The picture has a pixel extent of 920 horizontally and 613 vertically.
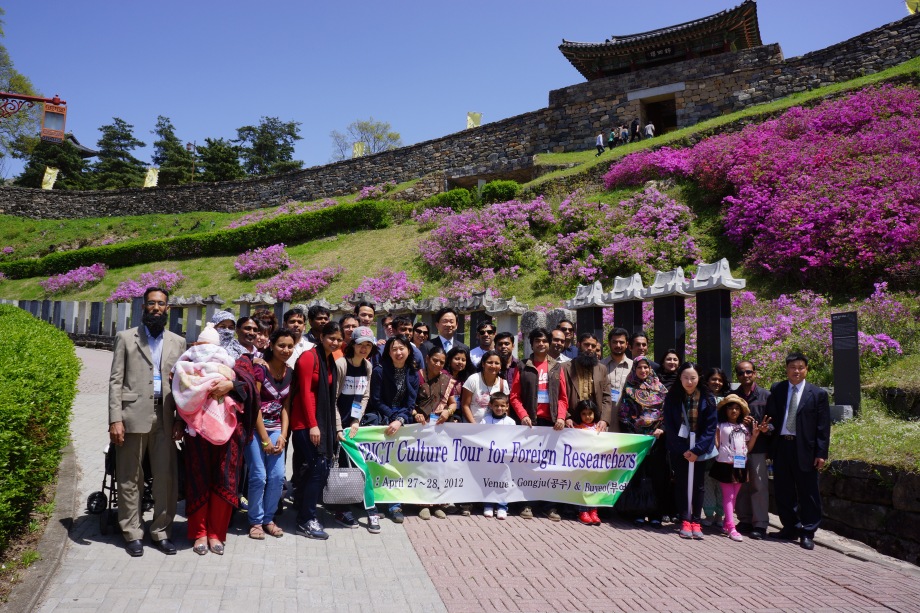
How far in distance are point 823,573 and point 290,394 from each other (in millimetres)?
4451

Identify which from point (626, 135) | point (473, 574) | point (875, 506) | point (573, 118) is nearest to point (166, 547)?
point (473, 574)

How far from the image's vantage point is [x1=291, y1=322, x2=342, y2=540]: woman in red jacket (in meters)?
5.18

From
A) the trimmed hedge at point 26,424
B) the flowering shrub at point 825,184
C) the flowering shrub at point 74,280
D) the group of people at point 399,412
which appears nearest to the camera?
the trimmed hedge at point 26,424

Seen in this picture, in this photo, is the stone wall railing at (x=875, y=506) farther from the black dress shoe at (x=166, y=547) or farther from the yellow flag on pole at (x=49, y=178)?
the yellow flag on pole at (x=49, y=178)

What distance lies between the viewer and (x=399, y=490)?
19.5 feet

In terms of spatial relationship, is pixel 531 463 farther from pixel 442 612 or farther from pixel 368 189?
pixel 368 189

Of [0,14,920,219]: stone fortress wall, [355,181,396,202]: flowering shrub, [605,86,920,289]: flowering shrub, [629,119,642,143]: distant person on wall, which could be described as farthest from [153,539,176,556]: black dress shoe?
[355,181,396,202]: flowering shrub

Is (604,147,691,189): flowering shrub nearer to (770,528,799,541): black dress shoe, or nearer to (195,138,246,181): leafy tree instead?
(770,528,799,541): black dress shoe

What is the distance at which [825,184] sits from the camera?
13.0m

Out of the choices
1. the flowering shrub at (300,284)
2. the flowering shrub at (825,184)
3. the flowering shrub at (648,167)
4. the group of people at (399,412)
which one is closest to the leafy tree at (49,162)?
the flowering shrub at (300,284)

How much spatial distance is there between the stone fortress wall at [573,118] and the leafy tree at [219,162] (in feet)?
17.8

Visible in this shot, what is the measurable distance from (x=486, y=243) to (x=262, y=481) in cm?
1390

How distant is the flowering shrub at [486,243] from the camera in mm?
17562

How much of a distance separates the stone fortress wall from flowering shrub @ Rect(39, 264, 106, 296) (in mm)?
8982
